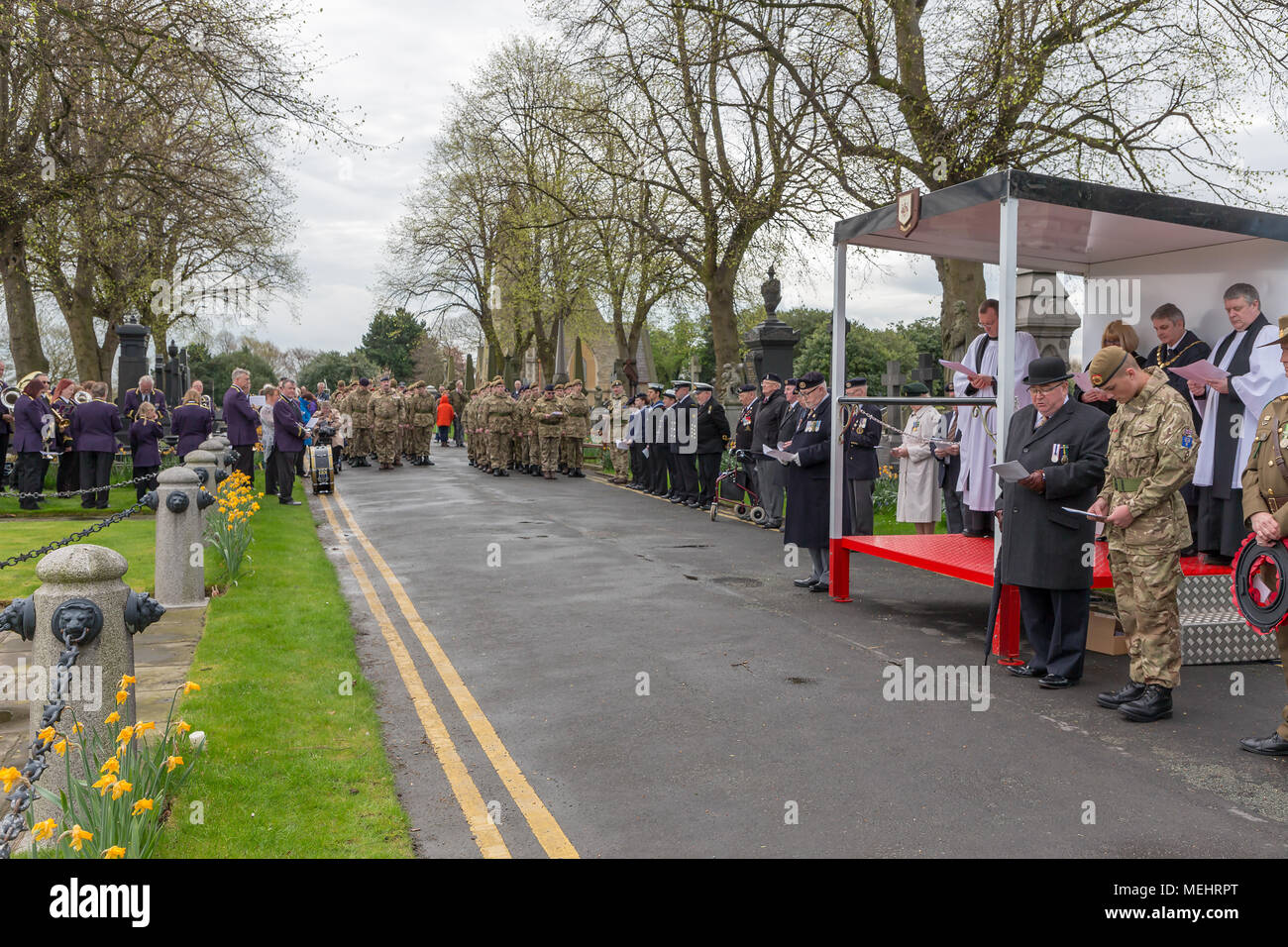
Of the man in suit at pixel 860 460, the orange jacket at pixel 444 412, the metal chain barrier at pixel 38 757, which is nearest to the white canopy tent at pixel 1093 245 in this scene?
the man in suit at pixel 860 460

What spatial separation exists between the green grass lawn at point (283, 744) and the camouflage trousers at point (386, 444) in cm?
1711

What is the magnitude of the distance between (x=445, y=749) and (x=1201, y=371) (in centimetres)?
660

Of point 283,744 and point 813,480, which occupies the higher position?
point 813,480

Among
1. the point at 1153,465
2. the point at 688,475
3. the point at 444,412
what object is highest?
the point at 444,412

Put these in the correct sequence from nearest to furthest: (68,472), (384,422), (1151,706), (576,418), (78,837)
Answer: (78,837) → (1151,706) → (68,472) → (576,418) → (384,422)

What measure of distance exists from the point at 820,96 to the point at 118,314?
24105 mm

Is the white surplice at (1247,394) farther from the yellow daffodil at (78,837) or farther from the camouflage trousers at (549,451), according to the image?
the camouflage trousers at (549,451)

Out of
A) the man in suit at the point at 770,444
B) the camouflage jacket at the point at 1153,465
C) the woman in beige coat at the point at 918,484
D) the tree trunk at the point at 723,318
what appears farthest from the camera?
the tree trunk at the point at 723,318

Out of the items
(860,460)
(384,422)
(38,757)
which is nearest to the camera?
(38,757)

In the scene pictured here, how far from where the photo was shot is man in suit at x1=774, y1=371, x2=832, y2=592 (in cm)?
997

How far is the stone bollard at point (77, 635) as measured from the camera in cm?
400

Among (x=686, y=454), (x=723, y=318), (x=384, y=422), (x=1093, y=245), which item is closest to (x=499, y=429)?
(x=384, y=422)

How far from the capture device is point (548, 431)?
2402 centimetres

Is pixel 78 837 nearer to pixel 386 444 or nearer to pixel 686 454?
pixel 686 454
